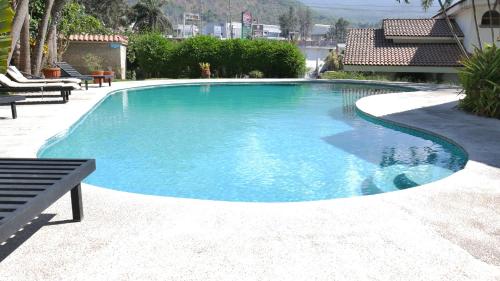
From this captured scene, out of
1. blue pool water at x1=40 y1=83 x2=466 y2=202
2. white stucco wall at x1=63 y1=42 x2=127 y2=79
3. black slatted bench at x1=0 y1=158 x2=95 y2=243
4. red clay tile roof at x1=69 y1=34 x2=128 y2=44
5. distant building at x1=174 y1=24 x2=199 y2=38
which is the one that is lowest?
blue pool water at x1=40 y1=83 x2=466 y2=202

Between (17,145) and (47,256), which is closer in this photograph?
(47,256)

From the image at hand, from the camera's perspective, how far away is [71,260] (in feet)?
11.8

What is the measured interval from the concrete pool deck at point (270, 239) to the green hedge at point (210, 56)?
83.4 ft

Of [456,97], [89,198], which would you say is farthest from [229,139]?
[456,97]

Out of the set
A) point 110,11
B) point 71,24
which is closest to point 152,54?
point 71,24

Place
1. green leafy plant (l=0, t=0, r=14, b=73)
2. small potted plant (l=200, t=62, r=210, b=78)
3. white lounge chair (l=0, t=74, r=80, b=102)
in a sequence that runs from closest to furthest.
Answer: green leafy plant (l=0, t=0, r=14, b=73) < white lounge chair (l=0, t=74, r=80, b=102) < small potted plant (l=200, t=62, r=210, b=78)

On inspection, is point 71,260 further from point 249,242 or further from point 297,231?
point 297,231

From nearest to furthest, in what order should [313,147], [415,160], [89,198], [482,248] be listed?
1. [482,248]
2. [89,198]
3. [415,160]
4. [313,147]

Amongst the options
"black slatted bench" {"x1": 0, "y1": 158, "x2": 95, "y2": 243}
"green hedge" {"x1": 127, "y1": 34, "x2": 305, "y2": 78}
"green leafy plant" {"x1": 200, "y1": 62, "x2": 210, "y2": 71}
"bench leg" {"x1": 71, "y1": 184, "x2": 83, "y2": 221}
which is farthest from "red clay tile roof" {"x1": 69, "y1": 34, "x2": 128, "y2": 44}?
"bench leg" {"x1": 71, "y1": 184, "x2": 83, "y2": 221}

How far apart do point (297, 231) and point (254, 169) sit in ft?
13.4

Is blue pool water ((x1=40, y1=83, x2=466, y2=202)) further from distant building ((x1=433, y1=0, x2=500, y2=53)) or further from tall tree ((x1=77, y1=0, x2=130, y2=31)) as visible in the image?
tall tree ((x1=77, y1=0, x2=130, y2=31))

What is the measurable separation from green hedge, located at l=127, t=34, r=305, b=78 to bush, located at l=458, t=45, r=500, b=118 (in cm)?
1834

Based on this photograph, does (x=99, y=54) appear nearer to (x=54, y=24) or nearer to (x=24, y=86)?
(x=54, y=24)

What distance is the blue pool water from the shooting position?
7.33 m
